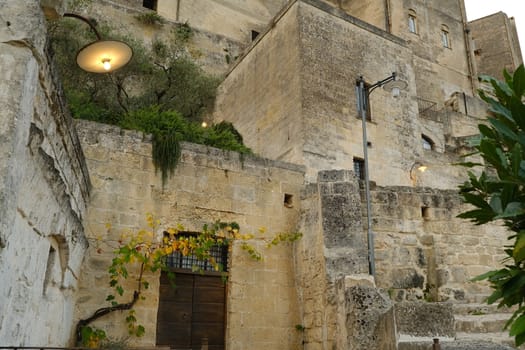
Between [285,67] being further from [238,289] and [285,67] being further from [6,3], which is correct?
[6,3]

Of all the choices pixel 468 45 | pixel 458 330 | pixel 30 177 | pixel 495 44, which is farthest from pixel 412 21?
pixel 30 177

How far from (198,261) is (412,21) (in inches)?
886

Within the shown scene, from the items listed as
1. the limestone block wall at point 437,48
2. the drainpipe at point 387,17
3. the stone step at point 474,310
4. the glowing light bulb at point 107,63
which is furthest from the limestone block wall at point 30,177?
the limestone block wall at point 437,48

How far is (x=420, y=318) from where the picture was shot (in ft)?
22.3

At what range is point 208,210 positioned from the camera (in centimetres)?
872

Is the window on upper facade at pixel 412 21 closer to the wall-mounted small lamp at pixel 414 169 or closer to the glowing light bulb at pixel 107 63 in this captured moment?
the wall-mounted small lamp at pixel 414 169

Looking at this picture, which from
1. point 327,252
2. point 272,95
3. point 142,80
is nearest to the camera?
point 327,252

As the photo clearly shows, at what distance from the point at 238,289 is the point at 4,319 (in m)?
5.36

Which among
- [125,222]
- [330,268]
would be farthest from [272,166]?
[125,222]

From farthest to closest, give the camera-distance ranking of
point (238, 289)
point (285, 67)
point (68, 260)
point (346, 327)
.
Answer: point (285, 67) → point (238, 289) → point (346, 327) → point (68, 260)

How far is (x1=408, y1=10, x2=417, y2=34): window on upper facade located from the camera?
26.8m

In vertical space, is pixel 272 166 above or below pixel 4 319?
above

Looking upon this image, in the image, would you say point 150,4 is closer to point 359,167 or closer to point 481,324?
point 359,167

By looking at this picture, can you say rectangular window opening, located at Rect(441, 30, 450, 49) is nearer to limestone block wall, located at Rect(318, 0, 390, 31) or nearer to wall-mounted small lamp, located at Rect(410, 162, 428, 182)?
limestone block wall, located at Rect(318, 0, 390, 31)
